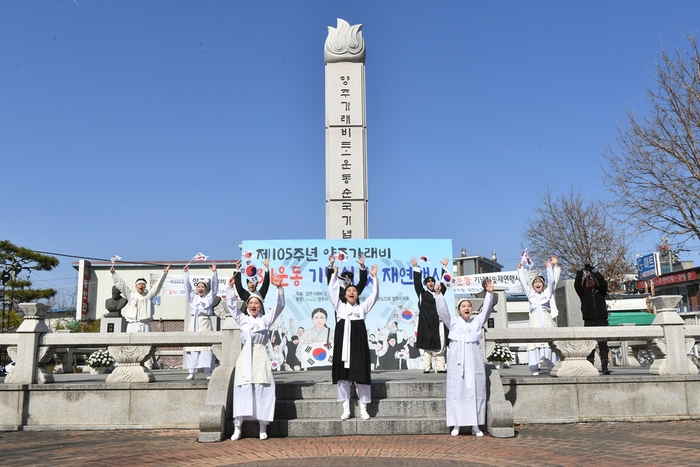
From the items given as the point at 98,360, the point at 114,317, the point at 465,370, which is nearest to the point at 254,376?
the point at 465,370

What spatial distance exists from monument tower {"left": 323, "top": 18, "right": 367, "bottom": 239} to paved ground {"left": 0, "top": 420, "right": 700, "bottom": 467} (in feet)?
33.1

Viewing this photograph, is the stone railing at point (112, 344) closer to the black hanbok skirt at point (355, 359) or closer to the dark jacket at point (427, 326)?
the black hanbok skirt at point (355, 359)

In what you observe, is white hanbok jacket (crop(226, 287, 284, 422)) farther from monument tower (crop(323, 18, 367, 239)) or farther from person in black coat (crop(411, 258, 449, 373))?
monument tower (crop(323, 18, 367, 239))

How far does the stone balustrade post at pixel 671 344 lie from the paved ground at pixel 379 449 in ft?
3.15

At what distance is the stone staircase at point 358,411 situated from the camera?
8508mm

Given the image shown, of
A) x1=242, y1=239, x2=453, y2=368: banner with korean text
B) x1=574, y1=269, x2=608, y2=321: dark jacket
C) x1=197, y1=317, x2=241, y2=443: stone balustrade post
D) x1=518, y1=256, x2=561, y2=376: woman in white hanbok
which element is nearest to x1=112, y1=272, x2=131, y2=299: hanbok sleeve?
x1=242, y1=239, x2=453, y2=368: banner with korean text

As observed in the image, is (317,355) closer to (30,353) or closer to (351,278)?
(351,278)

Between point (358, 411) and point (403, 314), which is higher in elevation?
point (403, 314)

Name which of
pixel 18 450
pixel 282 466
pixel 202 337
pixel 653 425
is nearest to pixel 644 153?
pixel 653 425

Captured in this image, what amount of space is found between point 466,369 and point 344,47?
13611 millimetres

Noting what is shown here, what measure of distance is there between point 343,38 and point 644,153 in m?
9.95

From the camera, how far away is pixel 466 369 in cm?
830

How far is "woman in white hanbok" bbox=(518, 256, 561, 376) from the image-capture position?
11727 mm

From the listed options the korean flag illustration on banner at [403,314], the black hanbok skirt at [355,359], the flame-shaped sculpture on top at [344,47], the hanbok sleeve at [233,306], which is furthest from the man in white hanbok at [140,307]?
the flame-shaped sculpture on top at [344,47]
